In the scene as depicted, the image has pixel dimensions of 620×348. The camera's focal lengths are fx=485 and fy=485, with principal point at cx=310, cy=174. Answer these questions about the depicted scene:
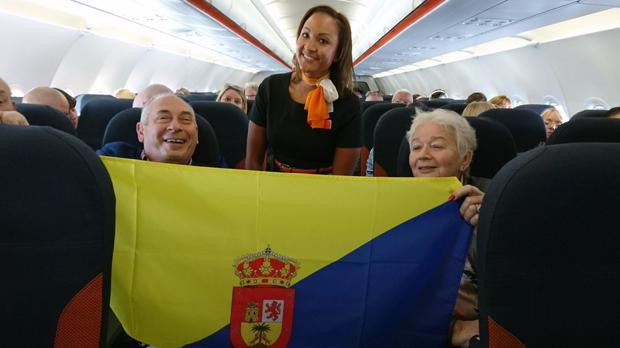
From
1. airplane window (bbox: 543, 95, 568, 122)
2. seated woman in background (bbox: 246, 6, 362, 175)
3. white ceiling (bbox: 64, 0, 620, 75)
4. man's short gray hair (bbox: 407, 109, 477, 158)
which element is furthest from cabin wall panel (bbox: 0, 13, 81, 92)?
airplane window (bbox: 543, 95, 568, 122)

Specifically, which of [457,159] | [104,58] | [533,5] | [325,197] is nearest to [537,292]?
[325,197]

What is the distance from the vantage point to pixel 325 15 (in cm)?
281

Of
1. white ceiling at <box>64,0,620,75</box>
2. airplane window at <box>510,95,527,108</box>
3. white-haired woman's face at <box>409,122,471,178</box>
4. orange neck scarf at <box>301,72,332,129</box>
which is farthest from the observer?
airplane window at <box>510,95,527,108</box>

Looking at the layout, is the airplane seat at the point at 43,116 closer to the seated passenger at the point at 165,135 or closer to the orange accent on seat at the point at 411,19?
the seated passenger at the point at 165,135

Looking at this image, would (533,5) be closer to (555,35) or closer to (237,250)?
(555,35)

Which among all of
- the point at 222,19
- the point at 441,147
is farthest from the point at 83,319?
the point at 222,19

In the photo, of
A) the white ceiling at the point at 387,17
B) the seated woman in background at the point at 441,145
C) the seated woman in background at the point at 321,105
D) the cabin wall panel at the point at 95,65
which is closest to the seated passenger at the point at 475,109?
the white ceiling at the point at 387,17

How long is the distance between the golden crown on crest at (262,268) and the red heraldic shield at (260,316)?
0.02m

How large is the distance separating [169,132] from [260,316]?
56.9 inches

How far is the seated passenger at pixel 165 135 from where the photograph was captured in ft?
9.05

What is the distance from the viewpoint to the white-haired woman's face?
2.47 m

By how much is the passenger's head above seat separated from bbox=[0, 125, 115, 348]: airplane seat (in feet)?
5.31

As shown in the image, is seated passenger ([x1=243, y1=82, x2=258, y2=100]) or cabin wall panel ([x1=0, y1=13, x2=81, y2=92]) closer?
seated passenger ([x1=243, y1=82, x2=258, y2=100])

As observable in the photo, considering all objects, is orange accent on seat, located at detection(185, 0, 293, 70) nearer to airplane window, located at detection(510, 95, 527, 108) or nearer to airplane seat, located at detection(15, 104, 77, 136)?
airplane seat, located at detection(15, 104, 77, 136)
